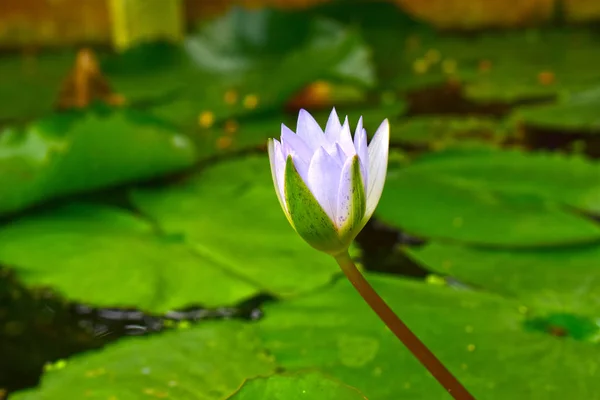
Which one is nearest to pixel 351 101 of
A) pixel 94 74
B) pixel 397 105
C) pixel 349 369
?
pixel 397 105

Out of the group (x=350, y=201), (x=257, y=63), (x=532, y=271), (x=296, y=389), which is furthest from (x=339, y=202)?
(x=257, y=63)

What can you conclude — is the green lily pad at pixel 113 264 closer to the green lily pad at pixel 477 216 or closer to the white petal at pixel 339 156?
the green lily pad at pixel 477 216

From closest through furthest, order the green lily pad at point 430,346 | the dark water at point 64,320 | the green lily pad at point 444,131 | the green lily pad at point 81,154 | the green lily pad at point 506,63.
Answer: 1. the green lily pad at point 430,346
2. the dark water at point 64,320
3. the green lily pad at point 81,154
4. the green lily pad at point 444,131
5. the green lily pad at point 506,63

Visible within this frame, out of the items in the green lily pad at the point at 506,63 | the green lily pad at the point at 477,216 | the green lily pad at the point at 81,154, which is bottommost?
the green lily pad at the point at 506,63

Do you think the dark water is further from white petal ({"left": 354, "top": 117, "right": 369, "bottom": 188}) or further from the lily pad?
the lily pad

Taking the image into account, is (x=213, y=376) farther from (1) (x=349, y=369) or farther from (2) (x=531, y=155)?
(2) (x=531, y=155)

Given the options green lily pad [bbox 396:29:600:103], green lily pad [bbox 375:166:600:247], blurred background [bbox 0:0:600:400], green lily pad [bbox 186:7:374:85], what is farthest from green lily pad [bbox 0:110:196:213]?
green lily pad [bbox 396:29:600:103]

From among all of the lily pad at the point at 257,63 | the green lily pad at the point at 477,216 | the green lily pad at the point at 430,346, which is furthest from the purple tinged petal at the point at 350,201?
the lily pad at the point at 257,63

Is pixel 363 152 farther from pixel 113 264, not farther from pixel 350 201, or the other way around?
pixel 113 264
